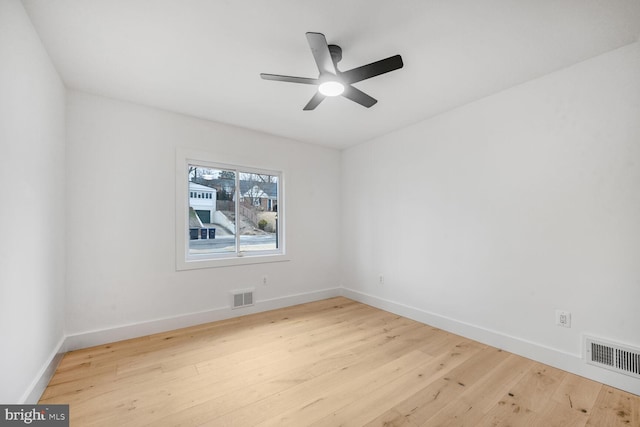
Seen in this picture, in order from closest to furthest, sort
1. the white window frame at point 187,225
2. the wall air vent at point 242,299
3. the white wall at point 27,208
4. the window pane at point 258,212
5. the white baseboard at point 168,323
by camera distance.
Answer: the white wall at point 27,208, the white baseboard at point 168,323, the white window frame at point 187,225, the wall air vent at point 242,299, the window pane at point 258,212

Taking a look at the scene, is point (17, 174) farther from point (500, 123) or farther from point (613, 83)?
point (613, 83)

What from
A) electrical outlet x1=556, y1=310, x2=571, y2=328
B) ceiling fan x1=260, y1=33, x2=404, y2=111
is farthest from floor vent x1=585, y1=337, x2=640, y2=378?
ceiling fan x1=260, y1=33, x2=404, y2=111

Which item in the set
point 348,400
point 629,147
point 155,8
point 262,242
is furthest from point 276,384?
point 629,147

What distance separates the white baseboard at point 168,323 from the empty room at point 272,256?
0.8 inches

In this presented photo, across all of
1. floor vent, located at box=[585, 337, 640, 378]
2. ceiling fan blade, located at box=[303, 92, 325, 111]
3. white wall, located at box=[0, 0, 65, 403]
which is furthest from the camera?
ceiling fan blade, located at box=[303, 92, 325, 111]

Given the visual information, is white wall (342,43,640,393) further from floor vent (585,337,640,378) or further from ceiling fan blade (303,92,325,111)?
ceiling fan blade (303,92,325,111)

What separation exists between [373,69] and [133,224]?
9.35ft

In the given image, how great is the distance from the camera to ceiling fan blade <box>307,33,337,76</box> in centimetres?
160

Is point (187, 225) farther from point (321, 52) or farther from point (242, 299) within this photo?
point (321, 52)

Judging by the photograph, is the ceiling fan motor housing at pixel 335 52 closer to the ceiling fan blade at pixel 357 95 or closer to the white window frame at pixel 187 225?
the ceiling fan blade at pixel 357 95

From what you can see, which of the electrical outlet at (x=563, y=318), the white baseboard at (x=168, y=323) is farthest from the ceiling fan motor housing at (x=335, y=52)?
the white baseboard at (x=168, y=323)

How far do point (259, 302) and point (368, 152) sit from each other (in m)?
2.74

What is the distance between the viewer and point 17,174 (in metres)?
1.64

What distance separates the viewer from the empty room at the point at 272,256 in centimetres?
173
